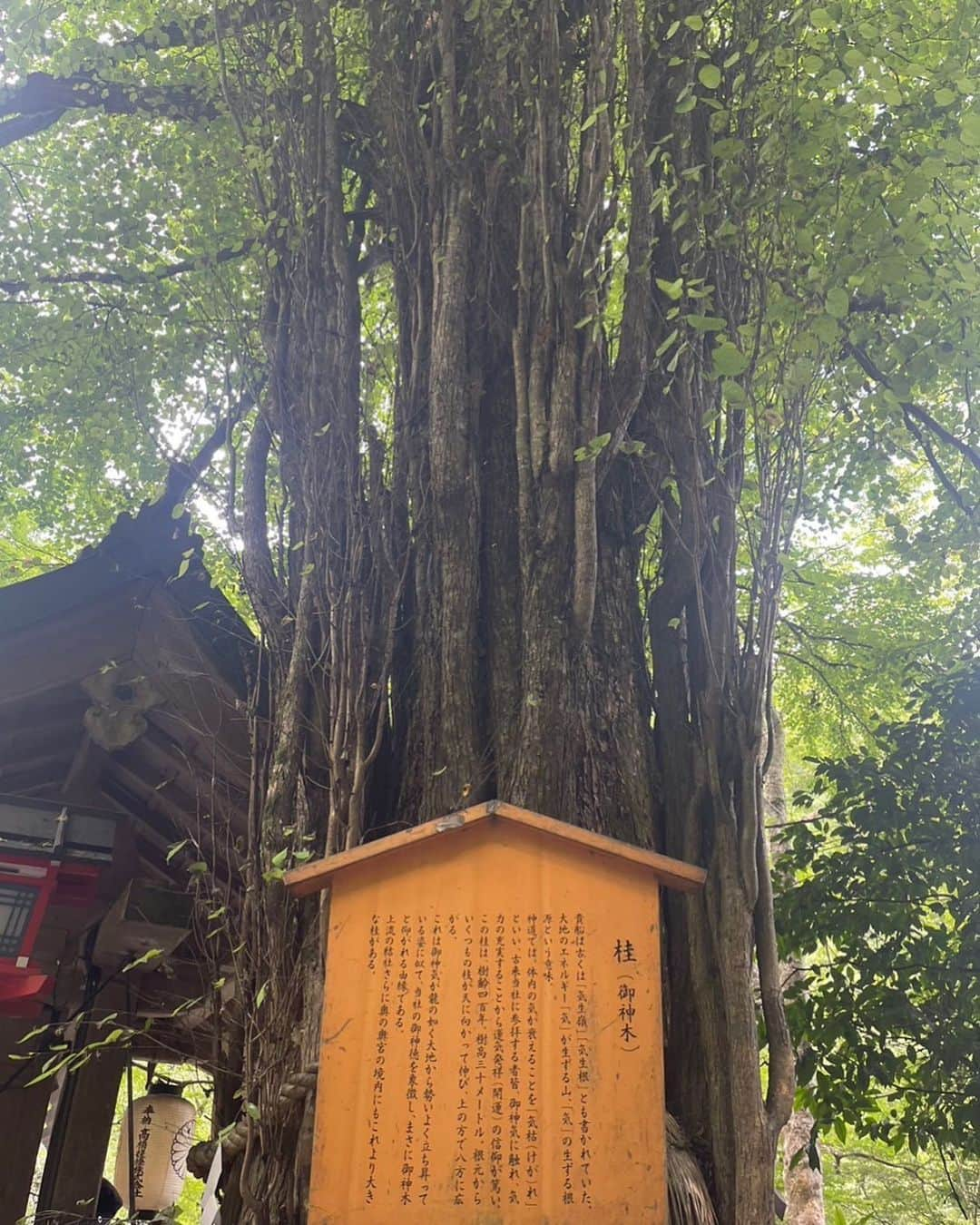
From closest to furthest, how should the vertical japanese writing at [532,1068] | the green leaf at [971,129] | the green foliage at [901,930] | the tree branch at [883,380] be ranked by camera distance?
the vertical japanese writing at [532,1068] → the green leaf at [971,129] → the green foliage at [901,930] → the tree branch at [883,380]

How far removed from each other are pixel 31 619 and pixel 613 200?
10.1 ft

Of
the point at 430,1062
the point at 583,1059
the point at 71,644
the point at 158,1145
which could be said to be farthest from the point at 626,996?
the point at 158,1145

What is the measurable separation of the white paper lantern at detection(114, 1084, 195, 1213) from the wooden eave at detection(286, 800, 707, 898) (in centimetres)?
459

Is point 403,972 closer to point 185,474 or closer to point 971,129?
point 185,474

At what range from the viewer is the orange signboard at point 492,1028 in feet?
6.81

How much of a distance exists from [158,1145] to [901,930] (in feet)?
15.9

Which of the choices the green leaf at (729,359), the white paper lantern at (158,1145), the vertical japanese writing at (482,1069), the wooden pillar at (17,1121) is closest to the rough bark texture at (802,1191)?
the white paper lantern at (158,1145)

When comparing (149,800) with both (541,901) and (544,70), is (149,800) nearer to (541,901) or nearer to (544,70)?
(541,901)

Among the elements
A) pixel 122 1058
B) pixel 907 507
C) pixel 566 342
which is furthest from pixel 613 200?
pixel 907 507

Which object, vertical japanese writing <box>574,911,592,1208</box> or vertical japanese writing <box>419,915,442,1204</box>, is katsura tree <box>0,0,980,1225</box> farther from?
vertical japanese writing <box>574,911,592,1208</box>

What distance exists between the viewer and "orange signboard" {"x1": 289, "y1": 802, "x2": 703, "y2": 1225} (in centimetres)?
207

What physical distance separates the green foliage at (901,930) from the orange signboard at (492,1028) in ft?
7.73

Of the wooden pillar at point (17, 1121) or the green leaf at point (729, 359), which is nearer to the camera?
the green leaf at point (729, 359)

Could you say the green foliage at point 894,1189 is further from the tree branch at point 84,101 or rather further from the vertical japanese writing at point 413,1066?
the tree branch at point 84,101
